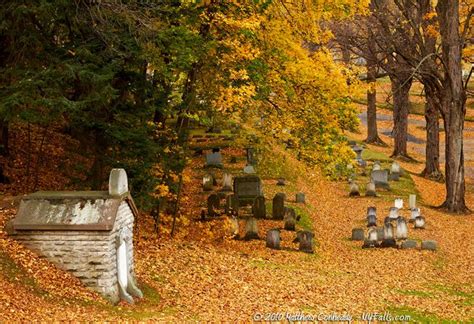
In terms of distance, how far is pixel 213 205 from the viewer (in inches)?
750

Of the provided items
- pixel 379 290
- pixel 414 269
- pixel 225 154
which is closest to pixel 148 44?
pixel 379 290

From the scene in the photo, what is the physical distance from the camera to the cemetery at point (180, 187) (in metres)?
10.4

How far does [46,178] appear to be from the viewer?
17016mm

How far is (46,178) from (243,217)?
228 inches

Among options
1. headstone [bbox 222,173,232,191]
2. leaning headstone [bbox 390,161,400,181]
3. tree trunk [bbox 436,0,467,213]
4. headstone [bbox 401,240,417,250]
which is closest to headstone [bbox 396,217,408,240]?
headstone [bbox 401,240,417,250]

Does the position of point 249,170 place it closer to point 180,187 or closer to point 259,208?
point 259,208

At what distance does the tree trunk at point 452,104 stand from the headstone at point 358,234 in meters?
7.04

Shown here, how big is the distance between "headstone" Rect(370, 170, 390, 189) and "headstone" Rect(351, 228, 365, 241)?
8.55 meters

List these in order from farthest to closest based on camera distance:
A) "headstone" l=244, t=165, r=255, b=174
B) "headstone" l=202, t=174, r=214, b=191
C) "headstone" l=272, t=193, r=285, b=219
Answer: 1. "headstone" l=244, t=165, r=255, b=174
2. "headstone" l=202, t=174, r=214, b=191
3. "headstone" l=272, t=193, r=285, b=219

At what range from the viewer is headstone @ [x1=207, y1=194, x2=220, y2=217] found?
18875 mm

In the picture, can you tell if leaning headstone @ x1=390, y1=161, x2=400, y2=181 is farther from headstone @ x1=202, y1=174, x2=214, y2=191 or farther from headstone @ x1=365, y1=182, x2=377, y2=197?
headstone @ x1=202, y1=174, x2=214, y2=191

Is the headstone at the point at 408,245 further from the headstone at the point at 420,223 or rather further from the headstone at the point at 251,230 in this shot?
the headstone at the point at 251,230

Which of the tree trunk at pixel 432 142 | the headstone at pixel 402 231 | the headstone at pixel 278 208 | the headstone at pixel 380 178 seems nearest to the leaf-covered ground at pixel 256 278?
the headstone at pixel 278 208

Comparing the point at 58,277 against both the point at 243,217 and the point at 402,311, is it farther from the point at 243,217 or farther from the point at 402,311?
the point at 243,217
